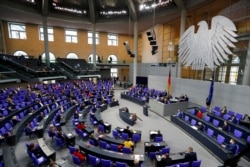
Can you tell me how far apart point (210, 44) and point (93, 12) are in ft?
61.3

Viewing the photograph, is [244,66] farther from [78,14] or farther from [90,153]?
[78,14]

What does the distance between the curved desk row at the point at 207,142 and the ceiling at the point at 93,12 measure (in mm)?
13749

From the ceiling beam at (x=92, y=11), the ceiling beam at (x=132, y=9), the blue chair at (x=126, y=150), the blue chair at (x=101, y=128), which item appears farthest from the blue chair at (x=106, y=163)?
the ceiling beam at (x=92, y=11)

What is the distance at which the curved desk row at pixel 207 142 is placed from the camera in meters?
7.10

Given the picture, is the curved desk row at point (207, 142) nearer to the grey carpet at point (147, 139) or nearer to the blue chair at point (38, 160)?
the grey carpet at point (147, 139)

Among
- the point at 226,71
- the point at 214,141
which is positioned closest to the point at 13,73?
the point at 214,141

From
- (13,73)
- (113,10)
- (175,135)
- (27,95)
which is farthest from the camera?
(113,10)

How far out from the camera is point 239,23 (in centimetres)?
1304

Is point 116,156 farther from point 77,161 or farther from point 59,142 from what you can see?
point 59,142

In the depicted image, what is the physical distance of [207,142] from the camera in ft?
26.7

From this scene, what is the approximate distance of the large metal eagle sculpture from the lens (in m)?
11.7

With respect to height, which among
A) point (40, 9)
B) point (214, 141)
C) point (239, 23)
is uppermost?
point (40, 9)

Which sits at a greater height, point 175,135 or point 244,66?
point 244,66

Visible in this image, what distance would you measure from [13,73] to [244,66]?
23213 mm
